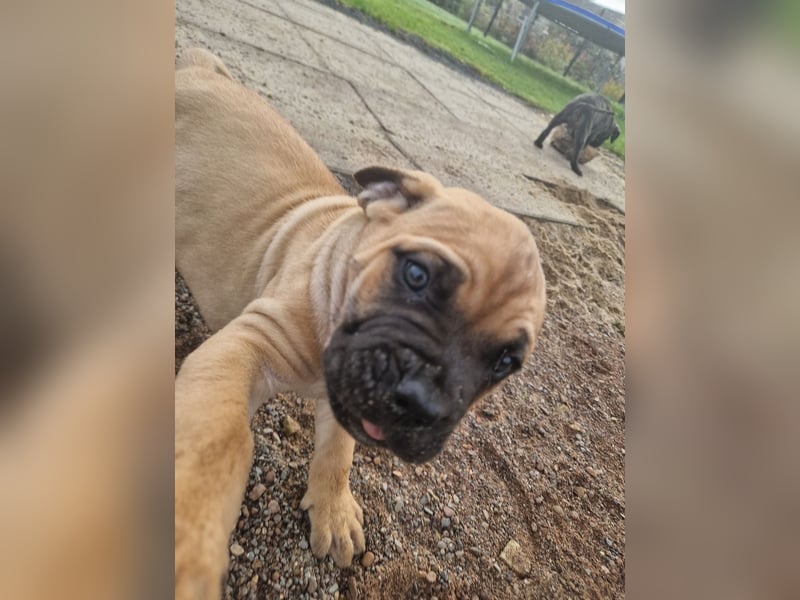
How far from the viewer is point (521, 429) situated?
1290 millimetres

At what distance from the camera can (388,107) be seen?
1297 millimetres

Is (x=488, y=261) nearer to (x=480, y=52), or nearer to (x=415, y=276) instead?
(x=415, y=276)

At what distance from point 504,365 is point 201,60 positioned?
88 cm

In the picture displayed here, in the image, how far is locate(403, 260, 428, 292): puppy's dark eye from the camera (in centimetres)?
104

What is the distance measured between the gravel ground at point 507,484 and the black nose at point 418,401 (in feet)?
1.06

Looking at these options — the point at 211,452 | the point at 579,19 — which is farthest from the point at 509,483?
the point at 579,19

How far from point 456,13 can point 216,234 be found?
751 millimetres

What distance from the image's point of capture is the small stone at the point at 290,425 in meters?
1.16

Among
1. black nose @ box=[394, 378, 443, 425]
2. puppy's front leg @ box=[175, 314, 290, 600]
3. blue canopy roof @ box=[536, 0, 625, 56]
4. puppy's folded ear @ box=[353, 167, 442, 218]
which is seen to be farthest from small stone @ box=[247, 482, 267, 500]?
blue canopy roof @ box=[536, 0, 625, 56]

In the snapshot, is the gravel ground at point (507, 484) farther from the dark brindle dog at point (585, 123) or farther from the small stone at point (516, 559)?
the dark brindle dog at point (585, 123)

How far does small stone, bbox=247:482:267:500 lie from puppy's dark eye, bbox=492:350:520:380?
505 millimetres

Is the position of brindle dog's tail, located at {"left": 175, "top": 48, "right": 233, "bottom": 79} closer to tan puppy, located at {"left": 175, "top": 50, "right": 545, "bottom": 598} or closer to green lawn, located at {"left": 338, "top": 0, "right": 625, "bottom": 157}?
tan puppy, located at {"left": 175, "top": 50, "right": 545, "bottom": 598}
